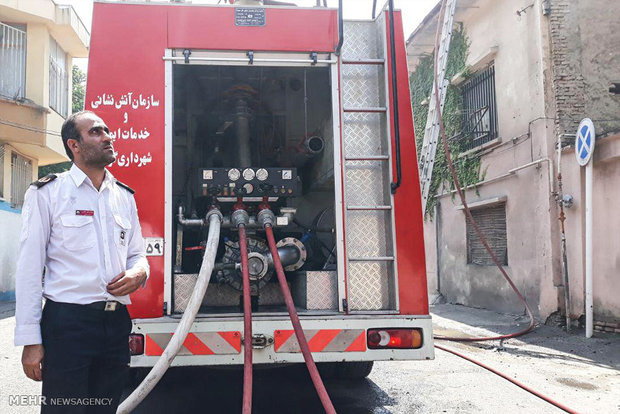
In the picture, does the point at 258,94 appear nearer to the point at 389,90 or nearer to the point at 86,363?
the point at 389,90

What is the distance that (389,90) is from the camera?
405cm

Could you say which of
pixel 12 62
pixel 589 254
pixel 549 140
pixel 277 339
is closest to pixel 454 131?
pixel 549 140

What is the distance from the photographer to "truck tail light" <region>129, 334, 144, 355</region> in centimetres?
348

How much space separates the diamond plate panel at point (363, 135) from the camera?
405cm

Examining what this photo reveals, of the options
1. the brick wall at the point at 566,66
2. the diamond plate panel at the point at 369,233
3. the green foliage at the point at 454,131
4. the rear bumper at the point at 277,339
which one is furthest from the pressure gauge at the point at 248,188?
the green foliage at the point at 454,131

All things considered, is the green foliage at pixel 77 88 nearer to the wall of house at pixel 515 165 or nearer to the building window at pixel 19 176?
the building window at pixel 19 176

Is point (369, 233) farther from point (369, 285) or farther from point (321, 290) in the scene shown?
point (321, 290)

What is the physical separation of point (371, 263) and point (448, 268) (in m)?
8.88

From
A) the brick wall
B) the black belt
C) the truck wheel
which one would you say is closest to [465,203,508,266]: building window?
the brick wall

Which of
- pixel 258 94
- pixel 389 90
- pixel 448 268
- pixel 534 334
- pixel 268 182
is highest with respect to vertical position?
pixel 258 94

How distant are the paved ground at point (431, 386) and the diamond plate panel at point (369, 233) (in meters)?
1.30

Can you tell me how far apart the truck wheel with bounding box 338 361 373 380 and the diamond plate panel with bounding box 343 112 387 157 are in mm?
2067

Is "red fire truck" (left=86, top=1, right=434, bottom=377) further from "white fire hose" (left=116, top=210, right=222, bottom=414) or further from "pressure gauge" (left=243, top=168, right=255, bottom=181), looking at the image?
"white fire hose" (left=116, top=210, right=222, bottom=414)

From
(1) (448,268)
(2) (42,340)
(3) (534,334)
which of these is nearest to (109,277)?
(2) (42,340)
